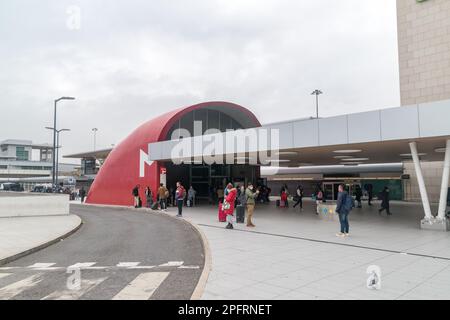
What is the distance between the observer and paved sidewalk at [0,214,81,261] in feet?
31.4

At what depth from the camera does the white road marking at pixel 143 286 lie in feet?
18.1

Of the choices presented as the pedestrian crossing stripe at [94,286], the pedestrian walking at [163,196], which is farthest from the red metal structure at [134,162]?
the pedestrian crossing stripe at [94,286]

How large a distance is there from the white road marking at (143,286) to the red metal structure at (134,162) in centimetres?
1636

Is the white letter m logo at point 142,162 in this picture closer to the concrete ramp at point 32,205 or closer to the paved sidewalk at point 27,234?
the concrete ramp at point 32,205

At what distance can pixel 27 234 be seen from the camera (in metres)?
12.1

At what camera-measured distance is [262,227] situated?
13344mm

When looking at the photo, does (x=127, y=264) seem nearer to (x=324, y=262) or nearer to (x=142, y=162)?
(x=324, y=262)

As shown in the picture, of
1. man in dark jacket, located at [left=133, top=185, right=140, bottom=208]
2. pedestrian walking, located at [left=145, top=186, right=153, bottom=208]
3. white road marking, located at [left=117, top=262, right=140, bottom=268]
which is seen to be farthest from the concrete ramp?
white road marking, located at [left=117, top=262, right=140, bottom=268]

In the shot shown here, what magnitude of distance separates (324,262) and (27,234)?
1016 centimetres

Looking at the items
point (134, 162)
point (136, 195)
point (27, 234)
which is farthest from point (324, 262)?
point (134, 162)
